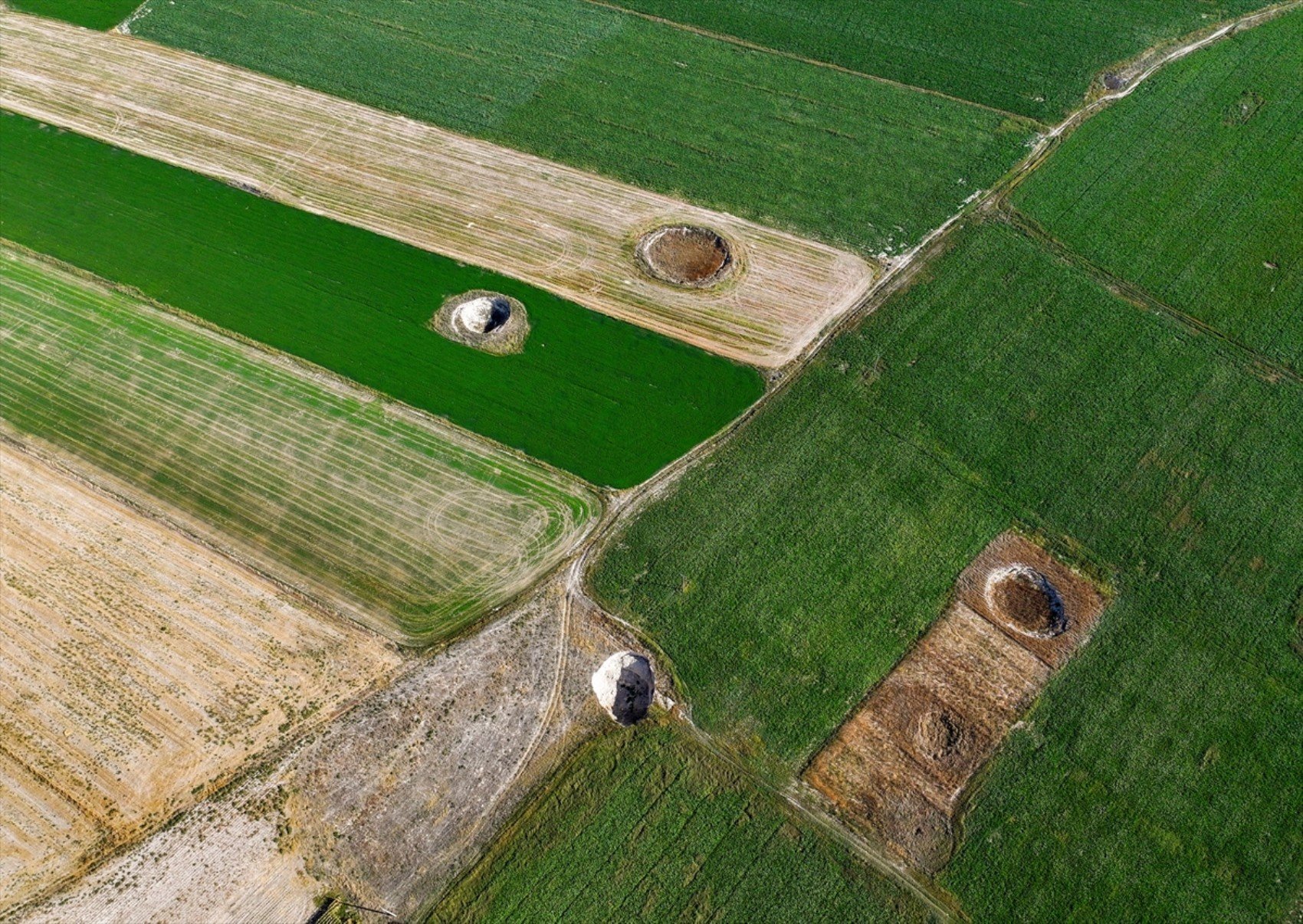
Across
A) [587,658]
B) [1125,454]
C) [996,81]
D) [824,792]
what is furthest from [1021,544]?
[996,81]

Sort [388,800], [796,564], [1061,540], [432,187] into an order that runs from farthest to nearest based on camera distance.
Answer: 1. [432,187]
2. [1061,540]
3. [796,564]
4. [388,800]

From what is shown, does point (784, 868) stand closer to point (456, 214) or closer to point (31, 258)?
point (456, 214)

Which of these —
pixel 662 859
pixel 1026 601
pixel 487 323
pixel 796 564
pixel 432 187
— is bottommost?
pixel 662 859

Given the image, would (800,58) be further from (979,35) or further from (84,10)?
(84,10)

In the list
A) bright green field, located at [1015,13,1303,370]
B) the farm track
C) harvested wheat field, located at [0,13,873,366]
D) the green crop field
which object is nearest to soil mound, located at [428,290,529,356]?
harvested wheat field, located at [0,13,873,366]

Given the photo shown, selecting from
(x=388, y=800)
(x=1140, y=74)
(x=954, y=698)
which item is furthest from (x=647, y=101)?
(x=388, y=800)

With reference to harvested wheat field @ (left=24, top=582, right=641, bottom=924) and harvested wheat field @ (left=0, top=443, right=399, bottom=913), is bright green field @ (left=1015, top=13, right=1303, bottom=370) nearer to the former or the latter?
harvested wheat field @ (left=24, top=582, right=641, bottom=924)
